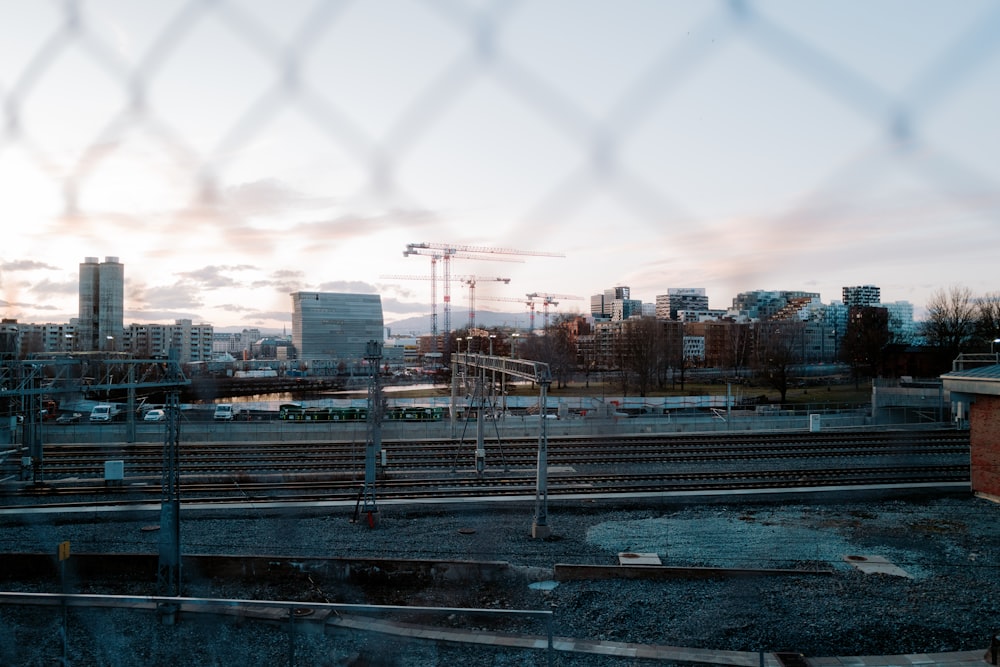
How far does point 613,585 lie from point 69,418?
664 inches

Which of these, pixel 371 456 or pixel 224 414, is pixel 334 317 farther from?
pixel 224 414

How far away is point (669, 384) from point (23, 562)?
21.6 metres

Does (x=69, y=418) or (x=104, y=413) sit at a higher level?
(x=104, y=413)

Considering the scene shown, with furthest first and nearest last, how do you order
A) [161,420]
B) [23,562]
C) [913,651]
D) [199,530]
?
[161,420]
[199,530]
[23,562]
[913,651]

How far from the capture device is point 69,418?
16.9m

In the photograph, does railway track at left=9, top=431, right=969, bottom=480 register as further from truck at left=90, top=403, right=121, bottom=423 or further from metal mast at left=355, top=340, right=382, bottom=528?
truck at left=90, top=403, right=121, bottom=423

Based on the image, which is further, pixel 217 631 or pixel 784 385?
pixel 784 385

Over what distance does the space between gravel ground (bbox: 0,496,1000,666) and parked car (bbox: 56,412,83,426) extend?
35.5ft

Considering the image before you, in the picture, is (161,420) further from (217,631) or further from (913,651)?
(913,651)

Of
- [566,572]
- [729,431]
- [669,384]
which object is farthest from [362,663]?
[669,384]

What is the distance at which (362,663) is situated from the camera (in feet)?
7.57

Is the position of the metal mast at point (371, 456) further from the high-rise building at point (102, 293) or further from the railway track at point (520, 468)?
the high-rise building at point (102, 293)

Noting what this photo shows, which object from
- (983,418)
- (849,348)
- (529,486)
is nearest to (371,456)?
(529,486)

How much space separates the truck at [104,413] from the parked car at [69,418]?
0.38m
